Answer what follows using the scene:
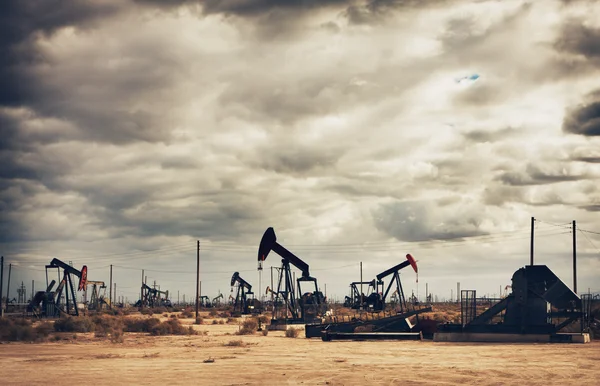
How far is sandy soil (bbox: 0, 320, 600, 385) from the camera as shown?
15172mm

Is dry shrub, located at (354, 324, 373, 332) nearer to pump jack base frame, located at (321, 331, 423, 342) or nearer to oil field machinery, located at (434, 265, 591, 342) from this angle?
pump jack base frame, located at (321, 331, 423, 342)

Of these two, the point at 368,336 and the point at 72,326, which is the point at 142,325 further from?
the point at 368,336

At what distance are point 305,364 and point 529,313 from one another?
1320cm

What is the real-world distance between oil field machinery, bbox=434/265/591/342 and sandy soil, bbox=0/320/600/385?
187cm

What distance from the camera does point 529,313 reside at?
1090 inches

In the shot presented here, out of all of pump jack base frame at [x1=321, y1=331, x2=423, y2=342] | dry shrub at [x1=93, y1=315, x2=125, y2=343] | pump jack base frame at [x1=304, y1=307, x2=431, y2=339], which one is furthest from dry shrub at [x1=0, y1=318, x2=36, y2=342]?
pump jack base frame at [x1=321, y1=331, x2=423, y2=342]

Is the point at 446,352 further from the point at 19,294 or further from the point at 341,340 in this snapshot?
the point at 19,294

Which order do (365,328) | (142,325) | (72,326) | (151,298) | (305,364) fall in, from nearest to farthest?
(305,364) < (365,328) < (72,326) < (142,325) < (151,298)

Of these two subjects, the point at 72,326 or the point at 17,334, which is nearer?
the point at 17,334

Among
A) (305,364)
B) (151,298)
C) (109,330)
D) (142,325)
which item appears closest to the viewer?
(305,364)

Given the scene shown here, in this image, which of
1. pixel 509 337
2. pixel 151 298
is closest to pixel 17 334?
pixel 509 337

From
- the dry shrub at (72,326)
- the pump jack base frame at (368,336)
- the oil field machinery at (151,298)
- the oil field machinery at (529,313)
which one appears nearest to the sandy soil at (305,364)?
the pump jack base frame at (368,336)

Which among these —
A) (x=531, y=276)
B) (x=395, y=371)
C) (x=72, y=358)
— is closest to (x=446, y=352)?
(x=395, y=371)

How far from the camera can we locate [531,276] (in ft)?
92.6
